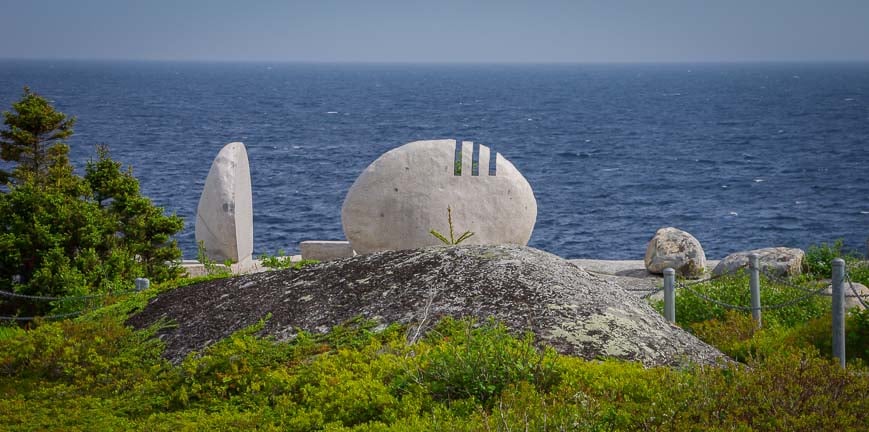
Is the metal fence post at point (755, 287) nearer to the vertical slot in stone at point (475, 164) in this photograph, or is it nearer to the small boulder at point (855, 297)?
the small boulder at point (855, 297)

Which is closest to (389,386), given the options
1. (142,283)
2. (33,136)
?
(142,283)

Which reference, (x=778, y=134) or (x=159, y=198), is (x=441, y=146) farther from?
(x=778, y=134)

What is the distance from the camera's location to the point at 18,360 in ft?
22.5

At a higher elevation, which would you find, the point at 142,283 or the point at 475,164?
the point at 475,164

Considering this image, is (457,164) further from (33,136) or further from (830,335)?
Result: (33,136)

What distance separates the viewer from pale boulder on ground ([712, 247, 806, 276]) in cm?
1412

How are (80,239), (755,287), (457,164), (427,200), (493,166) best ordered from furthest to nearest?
(493,166)
(457,164)
(427,200)
(80,239)
(755,287)

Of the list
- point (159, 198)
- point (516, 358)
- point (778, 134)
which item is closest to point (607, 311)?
point (516, 358)

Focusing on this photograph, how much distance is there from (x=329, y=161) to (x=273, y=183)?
353 inches

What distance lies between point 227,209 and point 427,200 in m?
3.85

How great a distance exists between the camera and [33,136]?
15.2 meters

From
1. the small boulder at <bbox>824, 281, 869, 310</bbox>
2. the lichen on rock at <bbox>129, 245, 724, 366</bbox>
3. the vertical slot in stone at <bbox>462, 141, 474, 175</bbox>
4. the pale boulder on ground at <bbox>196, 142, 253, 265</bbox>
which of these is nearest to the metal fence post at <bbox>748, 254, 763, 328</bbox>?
the small boulder at <bbox>824, 281, 869, 310</bbox>

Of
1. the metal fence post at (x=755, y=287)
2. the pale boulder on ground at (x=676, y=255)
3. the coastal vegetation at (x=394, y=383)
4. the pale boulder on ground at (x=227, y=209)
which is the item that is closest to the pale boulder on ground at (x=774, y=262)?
the pale boulder on ground at (x=676, y=255)

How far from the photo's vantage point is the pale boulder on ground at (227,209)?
1445 centimetres
